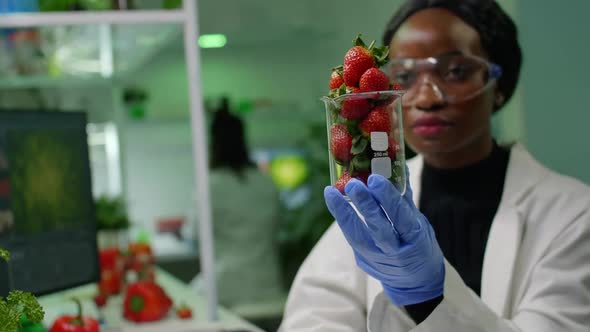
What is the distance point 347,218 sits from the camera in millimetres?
1170

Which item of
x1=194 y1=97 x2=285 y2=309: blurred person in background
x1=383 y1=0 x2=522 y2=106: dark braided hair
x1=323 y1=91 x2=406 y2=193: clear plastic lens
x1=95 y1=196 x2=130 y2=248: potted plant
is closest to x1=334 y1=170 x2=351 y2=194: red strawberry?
x1=323 y1=91 x2=406 y2=193: clear plastic lens

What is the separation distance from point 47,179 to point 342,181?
0.90 m

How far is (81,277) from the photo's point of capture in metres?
1.77

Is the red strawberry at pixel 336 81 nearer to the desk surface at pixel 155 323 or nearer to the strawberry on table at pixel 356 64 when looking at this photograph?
the strawberry on table at pixel 356 64

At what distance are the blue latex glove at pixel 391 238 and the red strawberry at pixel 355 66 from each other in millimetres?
162

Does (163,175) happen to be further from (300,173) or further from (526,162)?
(526,162)

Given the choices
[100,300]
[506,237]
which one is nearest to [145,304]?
[100,300]

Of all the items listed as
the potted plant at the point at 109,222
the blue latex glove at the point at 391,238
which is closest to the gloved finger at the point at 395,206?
the blue latex glove at the point at 391,238

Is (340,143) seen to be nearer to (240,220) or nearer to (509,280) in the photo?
(509,280)

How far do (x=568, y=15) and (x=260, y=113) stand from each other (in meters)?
1.46

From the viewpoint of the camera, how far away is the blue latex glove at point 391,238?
109cm

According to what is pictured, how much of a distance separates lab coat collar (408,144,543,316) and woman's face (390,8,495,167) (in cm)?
12

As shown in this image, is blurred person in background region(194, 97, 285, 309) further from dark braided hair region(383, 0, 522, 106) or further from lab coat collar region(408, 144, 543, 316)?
lab coat collar region(408, 144, 543, 316)

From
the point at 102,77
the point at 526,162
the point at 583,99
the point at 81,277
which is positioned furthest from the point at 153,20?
the point at 583,99
